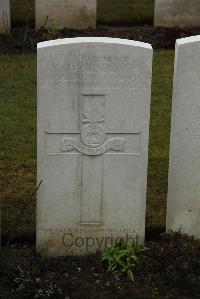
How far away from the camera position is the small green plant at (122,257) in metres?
5.57

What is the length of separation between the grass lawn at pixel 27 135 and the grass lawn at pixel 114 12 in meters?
1.99

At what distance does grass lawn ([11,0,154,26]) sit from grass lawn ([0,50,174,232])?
1992 mm

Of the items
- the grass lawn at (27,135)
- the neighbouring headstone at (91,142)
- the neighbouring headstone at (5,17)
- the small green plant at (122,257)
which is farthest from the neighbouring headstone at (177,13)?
the small green plant at (122,257)

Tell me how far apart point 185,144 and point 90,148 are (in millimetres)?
743

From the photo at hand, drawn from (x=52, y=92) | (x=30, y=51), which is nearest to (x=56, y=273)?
(x=52, y=92)

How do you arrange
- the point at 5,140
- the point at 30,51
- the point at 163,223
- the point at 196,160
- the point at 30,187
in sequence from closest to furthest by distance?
1. the point at 196,160
2. the point at 163,223
3. the point at 30,187
4. the point at 5,140
5. the point at 30,51

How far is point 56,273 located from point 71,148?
94 centimetres

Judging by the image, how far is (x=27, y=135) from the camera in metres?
8.36

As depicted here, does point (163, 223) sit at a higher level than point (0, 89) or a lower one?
lower

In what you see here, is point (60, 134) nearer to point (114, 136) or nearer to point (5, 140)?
point (114, 136)

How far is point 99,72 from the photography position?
17.8ft

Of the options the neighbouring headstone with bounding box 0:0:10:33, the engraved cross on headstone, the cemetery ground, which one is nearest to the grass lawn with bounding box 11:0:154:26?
the neighbouring headstone with bounding box 0:0:10:33

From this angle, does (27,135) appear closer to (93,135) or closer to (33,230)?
(33,230)

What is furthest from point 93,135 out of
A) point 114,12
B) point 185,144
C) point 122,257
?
point 114,12
